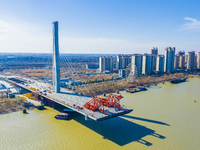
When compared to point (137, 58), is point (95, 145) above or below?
below

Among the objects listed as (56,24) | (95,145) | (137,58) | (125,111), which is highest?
(56,24)

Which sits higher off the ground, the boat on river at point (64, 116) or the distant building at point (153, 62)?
the distant building at point (153, 62)

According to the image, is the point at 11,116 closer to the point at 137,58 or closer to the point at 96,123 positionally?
the point at 96,123

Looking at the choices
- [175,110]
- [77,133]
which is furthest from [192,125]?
[77,133]

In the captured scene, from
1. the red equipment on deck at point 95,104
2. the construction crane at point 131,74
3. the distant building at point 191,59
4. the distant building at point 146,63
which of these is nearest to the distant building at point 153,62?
the distant building at point 146,63

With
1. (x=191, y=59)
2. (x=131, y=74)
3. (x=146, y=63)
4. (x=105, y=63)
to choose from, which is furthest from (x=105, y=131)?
(x=191, y=59)

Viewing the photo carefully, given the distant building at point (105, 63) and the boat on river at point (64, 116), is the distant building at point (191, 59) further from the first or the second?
the boat on river at point (64, 116)

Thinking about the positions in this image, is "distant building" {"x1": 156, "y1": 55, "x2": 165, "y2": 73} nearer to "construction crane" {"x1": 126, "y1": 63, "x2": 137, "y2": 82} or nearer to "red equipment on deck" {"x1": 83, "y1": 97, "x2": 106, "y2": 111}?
"construction crane" {"x1": 126, "y1": 63, "x2": 137, "y2": 82}
